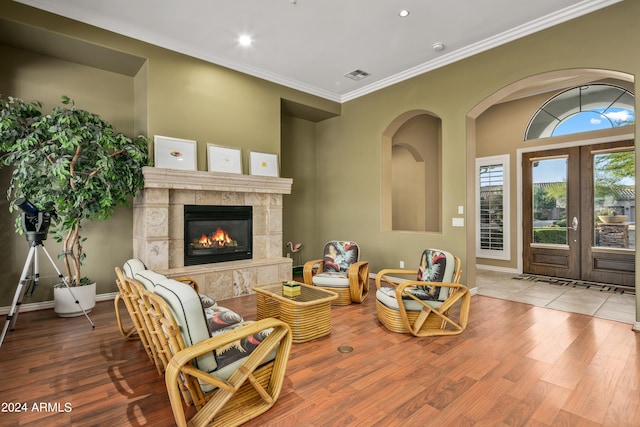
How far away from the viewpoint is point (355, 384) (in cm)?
241

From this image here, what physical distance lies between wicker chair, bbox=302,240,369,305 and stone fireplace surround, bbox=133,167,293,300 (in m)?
0.85

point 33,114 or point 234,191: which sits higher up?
point 33,114

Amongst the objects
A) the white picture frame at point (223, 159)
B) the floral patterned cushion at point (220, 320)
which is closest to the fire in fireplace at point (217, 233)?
the white picture frame at point (223, 159)

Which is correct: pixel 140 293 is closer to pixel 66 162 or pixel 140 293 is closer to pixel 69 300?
pixel 66 162

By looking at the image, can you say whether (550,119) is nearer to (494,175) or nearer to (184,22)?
(494,175)

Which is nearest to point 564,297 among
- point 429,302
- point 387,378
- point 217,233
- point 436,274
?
point 436,274

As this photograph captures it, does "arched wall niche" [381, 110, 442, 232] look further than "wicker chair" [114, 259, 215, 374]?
Yes

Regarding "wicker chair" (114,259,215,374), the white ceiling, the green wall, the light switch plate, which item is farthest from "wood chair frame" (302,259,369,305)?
the white ceiling

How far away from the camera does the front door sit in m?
5.42

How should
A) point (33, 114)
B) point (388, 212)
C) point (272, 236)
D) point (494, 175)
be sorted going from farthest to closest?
point (494, 175)
point (388, 212)
point (272, 236)
point (33, 114)

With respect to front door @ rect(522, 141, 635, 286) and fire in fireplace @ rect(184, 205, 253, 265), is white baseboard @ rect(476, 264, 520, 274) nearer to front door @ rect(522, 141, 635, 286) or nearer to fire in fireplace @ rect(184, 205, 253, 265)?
front door @ rect(522, 141, 635, 286)

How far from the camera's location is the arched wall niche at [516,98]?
3953mm

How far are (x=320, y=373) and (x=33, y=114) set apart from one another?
4.25m

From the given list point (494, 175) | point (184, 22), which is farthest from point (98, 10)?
point (494, 175)
